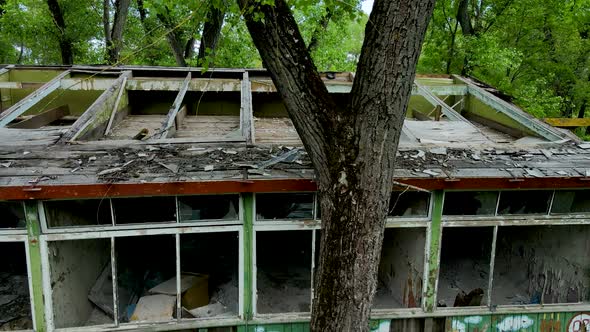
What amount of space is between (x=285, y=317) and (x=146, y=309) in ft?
5.54

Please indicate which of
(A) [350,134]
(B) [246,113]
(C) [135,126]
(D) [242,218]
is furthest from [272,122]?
(A) [350,134]

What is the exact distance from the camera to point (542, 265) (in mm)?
6273

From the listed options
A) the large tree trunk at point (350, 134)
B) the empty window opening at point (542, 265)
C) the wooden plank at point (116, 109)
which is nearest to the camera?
the large tree trunk at point (350, 134)

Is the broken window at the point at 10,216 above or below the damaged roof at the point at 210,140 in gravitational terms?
below

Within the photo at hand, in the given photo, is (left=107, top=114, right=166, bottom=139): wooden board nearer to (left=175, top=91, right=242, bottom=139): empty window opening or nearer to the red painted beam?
(left=175, top=91, right=242, bottom=139): empty window opening

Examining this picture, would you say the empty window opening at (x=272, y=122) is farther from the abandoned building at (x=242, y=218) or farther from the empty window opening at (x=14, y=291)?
the empty window opening at (x=14, y=291)

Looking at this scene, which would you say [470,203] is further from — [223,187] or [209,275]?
[209,275]

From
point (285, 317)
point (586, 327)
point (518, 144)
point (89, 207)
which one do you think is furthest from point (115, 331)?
point (586, 327)

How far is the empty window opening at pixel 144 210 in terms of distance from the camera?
4.57 meters

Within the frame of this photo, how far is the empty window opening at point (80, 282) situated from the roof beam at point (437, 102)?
17.9ft

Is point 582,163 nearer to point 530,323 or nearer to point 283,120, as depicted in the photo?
point 530,323

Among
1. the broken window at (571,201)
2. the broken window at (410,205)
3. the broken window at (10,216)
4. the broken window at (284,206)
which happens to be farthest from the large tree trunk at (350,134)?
the broken window at (10,216)

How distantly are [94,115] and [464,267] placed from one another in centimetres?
598

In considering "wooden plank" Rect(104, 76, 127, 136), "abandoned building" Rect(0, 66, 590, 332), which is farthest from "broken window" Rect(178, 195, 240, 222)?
"wooden plank" Rect(104, 76, 127, 136)
